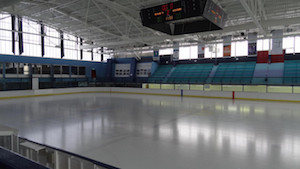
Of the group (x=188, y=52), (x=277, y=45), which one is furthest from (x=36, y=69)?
(x=277, y=45)

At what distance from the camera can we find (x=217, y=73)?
26.7m

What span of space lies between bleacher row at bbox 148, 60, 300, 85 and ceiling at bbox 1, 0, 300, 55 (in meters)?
4.21

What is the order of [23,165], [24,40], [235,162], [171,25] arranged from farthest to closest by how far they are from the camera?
1. [24,40]
2. [171,25]
3. [235,162]
4. [23,165]

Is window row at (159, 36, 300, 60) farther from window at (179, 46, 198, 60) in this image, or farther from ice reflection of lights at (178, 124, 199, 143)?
ice reflection of lights at (178, 124, 199, 143)

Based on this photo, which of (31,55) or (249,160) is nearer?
(249,160)

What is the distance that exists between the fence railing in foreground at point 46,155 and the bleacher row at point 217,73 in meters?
20.4

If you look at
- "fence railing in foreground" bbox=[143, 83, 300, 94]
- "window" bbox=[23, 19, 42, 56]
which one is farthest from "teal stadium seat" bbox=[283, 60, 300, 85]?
"window" bbox=[23, 19, 42, 56]

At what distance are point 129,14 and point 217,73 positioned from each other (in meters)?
14.6

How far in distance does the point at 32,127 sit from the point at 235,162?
23.5ft

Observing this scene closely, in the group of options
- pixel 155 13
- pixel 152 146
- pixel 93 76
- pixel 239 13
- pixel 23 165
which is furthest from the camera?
pixel 93 76

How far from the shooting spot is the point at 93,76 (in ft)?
102

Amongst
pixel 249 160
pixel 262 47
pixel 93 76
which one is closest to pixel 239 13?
pixel 262 47

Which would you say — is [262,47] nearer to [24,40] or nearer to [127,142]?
[127,142]

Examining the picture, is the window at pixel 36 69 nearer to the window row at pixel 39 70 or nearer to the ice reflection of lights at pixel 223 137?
the window row at pixel 39 70
